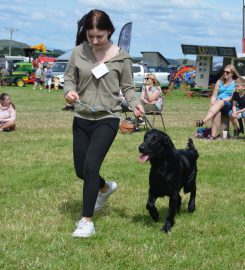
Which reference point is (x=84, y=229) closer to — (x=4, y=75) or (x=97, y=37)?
(x=97, y=37)

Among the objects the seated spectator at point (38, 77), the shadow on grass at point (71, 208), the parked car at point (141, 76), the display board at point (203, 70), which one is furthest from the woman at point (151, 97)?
the seated spectator at point (38, 77)

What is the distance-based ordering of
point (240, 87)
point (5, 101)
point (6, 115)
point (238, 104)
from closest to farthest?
point (238, 104), point (240, 87), point (6, 115), point (5, 101)

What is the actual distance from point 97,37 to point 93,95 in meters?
0.51

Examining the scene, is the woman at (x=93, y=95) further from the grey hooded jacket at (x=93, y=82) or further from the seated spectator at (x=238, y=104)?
the seated spectator at (x=238, y=104)

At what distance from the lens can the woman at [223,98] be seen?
1123cm

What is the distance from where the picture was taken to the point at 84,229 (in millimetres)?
4543

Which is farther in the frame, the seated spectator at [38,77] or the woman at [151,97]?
the seated spectator at [38,77]

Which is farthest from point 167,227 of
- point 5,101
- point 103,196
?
point 5,101

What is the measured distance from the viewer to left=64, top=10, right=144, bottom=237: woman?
4.49 m

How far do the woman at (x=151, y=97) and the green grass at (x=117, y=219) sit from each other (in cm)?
318

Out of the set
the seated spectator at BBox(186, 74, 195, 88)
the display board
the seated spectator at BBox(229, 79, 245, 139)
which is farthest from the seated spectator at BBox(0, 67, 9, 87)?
the seated spectator at BBox(229, 79, 245, 139)

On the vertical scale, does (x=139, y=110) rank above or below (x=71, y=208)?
above

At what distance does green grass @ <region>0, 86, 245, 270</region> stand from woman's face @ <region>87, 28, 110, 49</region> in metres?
1.69

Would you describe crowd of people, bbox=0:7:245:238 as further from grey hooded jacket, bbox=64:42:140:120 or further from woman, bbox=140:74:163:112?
woman, bbox=140:74:163:112
